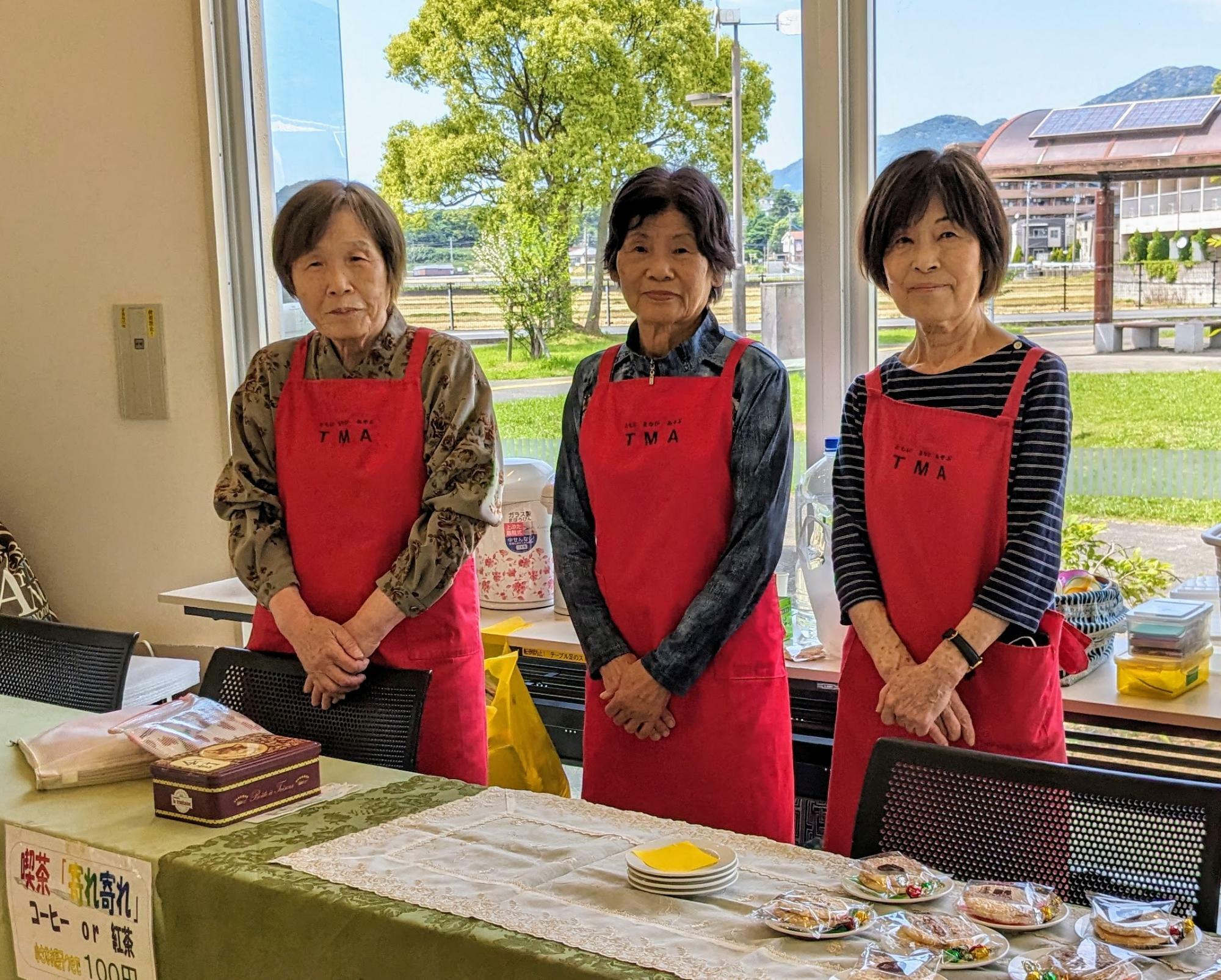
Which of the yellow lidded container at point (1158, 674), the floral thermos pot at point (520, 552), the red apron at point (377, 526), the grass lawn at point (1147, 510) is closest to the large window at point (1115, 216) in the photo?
the grass lawn at point (1147, 510)

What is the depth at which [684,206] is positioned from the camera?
7.29ft

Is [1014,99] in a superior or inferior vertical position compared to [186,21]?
inferior

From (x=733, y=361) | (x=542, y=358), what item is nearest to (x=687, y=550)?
(x=733, y=361)

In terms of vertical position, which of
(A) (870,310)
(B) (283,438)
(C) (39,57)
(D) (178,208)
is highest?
(C) (39,57)

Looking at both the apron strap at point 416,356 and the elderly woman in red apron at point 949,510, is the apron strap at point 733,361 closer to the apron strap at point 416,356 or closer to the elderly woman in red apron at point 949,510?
the elderly woman in red apron at point 949,510

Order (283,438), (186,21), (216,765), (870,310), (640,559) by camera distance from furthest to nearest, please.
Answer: (186,21) → (870,310) → (283,438) → (640,559) → (216,765)

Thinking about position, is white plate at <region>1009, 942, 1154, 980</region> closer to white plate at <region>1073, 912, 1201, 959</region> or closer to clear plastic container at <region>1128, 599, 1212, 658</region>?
white plate at <region>1073, 912, 1201, 959</region>

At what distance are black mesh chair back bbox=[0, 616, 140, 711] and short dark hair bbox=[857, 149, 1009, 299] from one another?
4.93 ft

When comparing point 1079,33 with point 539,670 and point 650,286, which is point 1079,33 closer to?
point 650,286

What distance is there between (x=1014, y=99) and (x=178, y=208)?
7.74ft

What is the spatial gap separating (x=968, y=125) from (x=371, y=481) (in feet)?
5.30

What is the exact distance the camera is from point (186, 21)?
380cm

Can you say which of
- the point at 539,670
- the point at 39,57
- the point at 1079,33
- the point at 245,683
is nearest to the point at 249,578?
the point at 245,683

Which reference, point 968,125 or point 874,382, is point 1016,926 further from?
point 968,125
